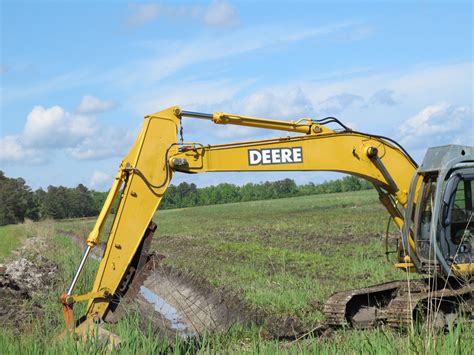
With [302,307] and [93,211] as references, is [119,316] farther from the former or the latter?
[93,211]

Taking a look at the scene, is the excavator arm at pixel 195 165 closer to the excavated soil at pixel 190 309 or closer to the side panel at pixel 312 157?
the side panel at pixel 312 157

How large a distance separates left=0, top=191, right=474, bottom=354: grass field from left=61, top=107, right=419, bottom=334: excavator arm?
0.64 metres

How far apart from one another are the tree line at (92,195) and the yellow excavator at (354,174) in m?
53.6

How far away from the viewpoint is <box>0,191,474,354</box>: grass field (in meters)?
6.96

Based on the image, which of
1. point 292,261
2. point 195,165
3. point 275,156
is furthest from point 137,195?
point 292,261

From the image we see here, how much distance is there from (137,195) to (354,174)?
10.3 feet

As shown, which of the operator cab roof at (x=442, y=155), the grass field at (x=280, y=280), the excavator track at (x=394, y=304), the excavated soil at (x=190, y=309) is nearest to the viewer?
the grass field at (x=280, y=280)

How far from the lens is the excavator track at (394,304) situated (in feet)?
30.3

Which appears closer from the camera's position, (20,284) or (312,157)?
(312,157)

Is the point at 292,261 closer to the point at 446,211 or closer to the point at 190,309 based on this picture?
the point at 190,309

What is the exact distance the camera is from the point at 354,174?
1002 centimetres

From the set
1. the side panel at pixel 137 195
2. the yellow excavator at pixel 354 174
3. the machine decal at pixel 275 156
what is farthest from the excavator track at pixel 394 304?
the side panel at pixel 137 195

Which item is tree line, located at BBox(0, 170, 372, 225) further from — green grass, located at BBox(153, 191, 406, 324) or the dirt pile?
the dirt pile

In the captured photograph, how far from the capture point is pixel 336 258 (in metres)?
17.5
